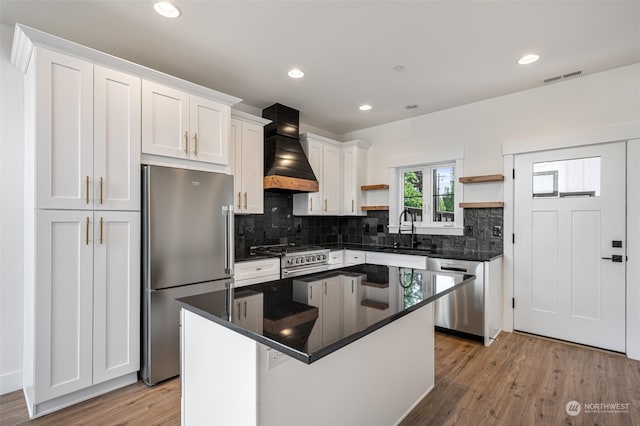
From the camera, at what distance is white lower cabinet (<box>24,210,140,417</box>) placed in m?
1.96

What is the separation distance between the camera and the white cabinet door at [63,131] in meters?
1.95

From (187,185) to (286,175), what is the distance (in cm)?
140

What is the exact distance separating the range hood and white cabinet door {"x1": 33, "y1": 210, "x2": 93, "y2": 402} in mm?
1927

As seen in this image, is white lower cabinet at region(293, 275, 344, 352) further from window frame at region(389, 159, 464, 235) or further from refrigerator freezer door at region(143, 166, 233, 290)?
window frame at region(389, 159, 464, 235)

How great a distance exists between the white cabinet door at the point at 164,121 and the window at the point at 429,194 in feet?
10.0

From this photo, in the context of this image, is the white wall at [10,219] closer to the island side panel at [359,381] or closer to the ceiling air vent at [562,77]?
the island side panel at [359,381]

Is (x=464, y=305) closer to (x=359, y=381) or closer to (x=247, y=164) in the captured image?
(x=359, y=381)

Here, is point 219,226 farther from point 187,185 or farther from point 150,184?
point 150,184

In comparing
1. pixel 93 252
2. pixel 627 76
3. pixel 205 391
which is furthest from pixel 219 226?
pixel 627 76

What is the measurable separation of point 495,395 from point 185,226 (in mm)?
2678

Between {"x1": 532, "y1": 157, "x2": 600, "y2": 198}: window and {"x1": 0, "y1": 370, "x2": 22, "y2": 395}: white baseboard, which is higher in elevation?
{"x1": 532, "y1": 157, "x2": 600, "y2": 198}: window

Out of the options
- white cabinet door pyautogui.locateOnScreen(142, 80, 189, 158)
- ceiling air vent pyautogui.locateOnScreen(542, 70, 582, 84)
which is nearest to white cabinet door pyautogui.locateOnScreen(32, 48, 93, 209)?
white cabinet door pyautogui.locateOnScreen(142, 80, 189, 158)

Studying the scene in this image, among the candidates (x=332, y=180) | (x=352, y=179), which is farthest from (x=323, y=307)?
(x=352, y=179)

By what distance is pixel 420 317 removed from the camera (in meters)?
2.06
